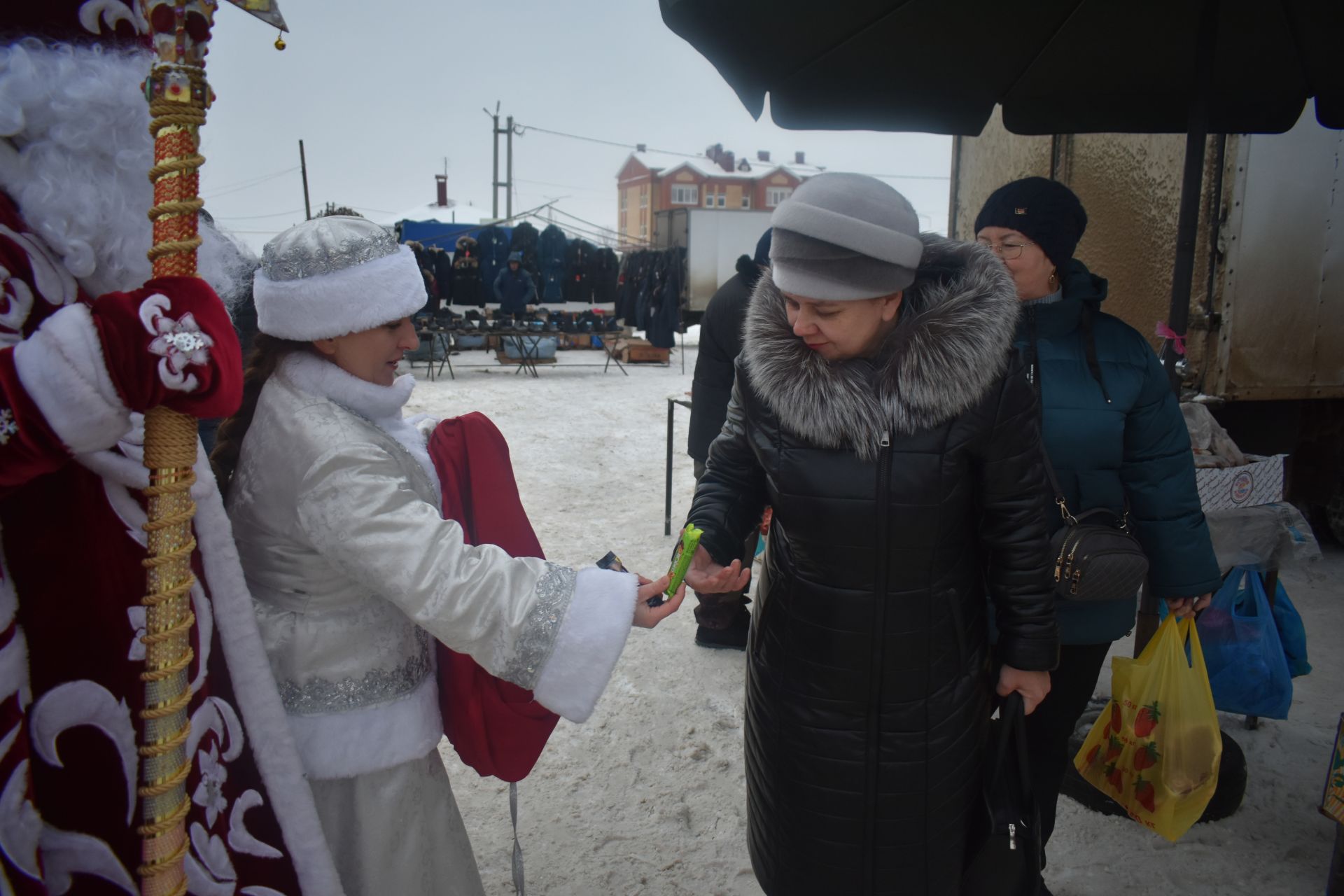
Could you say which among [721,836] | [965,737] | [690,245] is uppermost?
[690,245]

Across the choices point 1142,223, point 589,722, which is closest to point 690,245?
point 1142,223

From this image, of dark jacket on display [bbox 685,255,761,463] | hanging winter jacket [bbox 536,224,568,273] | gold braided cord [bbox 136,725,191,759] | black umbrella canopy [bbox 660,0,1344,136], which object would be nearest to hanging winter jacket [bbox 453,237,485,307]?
hanging winter jacket [bbox 536,224,568,273]

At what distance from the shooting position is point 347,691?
1.44 metres

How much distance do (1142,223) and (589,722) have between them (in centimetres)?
363

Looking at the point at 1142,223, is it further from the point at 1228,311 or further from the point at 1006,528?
the point at 1006,528

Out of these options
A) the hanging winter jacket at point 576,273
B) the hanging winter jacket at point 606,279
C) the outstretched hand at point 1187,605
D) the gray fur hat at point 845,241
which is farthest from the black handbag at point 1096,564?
the hanging winter jacket at point 606,279

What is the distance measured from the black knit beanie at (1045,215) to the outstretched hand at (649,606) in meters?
1.29

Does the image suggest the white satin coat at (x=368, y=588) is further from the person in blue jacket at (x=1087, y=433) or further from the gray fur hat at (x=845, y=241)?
the person in blue jacket at (x=1087, y=433)

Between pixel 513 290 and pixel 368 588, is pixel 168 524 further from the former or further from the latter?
pixel 513 290

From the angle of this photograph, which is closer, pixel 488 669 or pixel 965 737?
pixel 488 669

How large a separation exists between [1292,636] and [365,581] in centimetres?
310

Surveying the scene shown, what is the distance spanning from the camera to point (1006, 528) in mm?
1599

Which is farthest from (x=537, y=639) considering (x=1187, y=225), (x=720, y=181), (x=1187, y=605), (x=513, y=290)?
(x=720, y=181)

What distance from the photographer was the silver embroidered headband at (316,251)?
1.39 meters
